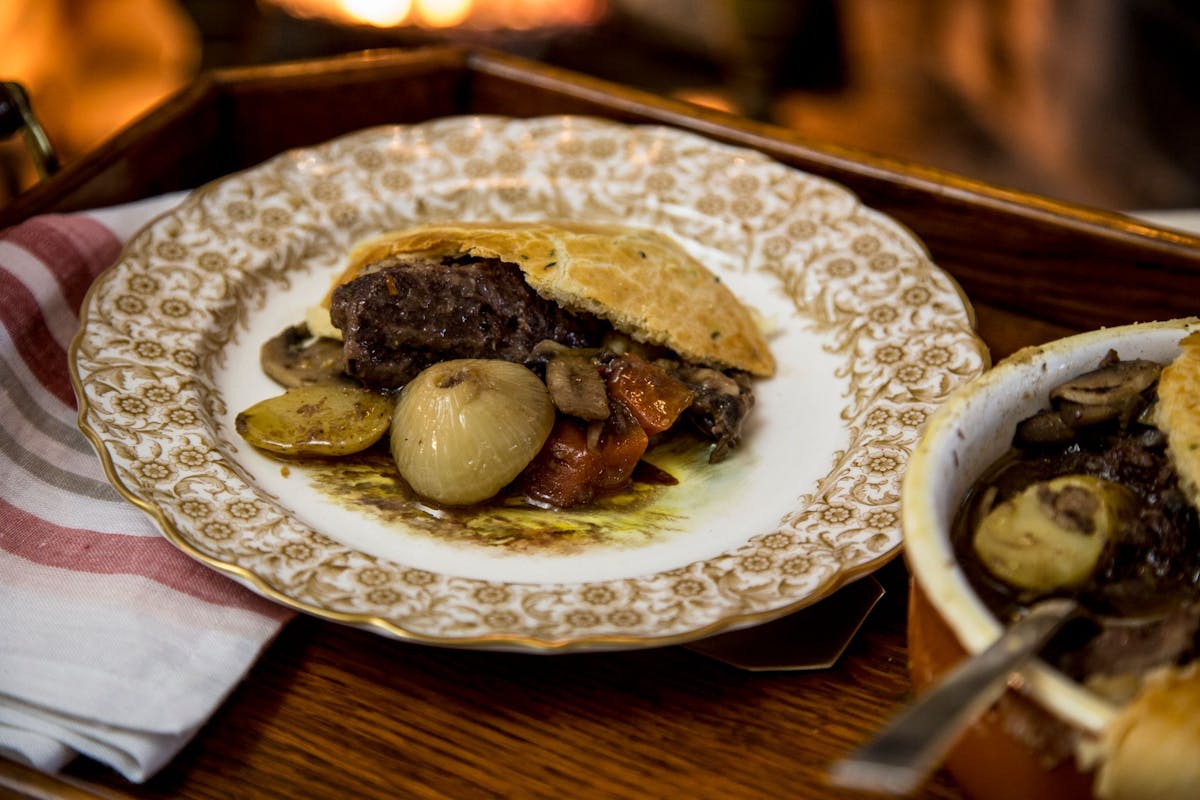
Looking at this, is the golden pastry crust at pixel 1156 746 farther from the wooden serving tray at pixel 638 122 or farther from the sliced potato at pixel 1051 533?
the wooden serving tray at pixel 638 122

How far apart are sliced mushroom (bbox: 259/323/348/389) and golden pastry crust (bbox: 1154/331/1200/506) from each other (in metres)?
1.73

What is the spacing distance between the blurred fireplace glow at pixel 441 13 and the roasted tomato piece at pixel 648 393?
403cm

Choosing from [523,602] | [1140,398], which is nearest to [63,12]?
[523,602]

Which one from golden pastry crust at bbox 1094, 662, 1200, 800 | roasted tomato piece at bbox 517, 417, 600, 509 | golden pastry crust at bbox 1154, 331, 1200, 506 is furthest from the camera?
roasted tomato piece at bbox 517, 417, 600, 509

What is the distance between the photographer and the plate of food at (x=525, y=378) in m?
2.07

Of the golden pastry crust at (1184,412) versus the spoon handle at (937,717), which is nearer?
the spoon handle at (937,717)

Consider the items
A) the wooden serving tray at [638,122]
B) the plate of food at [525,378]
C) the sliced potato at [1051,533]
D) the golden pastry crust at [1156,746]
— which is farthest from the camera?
the wooden serving tray at [638,122]

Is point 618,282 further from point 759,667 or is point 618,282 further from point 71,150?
point 71,150

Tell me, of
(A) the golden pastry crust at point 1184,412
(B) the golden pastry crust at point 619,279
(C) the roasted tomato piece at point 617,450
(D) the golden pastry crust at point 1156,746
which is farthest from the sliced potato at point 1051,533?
(B) the golden pastry crust at point 619,279

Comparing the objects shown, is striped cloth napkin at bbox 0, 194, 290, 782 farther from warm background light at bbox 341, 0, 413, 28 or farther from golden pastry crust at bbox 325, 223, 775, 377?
warm background light at bbox 341, 0, 413, 28

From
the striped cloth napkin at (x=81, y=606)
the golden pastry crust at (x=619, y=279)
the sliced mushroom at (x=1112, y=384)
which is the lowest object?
the striped cloth napkin at (x=81, y=606)

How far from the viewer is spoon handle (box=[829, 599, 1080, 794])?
1202 millimetres

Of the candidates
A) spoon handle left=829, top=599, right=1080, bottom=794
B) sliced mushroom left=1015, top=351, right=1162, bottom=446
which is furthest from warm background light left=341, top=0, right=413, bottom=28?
spoon handle left=829, top=599, right=1080, bottom=794

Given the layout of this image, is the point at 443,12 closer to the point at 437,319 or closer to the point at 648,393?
the point at 437,319
